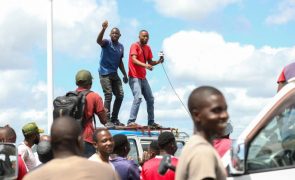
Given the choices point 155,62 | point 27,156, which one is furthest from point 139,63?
point 27,156

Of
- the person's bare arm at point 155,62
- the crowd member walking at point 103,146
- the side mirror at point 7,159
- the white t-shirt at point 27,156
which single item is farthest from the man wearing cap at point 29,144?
the person's bare arm at point 155,62

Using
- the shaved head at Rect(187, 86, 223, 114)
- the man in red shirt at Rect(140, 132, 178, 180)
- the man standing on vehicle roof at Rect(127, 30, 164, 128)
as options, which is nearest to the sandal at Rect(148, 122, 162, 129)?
the man standing on vehicle roof at Rect(127, 30, 164, 128)

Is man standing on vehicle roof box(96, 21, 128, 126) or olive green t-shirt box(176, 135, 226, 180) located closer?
olive green t-shirt box(176, 135, 226, 180)

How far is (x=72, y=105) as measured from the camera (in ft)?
26.2

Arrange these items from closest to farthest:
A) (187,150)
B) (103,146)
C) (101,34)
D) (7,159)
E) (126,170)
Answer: (187,150), (7,159), (103,146), (126,170), (101,34)

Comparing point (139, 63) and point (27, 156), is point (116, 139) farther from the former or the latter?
point (139, 63)

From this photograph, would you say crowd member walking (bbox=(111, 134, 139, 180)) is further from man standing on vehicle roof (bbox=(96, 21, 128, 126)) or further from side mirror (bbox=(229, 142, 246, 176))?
man standing on vehicle roof (bbox=(96, 21, 128, 126))

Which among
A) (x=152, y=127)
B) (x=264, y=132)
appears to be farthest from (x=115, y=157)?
(x=152, y=127)

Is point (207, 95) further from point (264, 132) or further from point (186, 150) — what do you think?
point (264, 132)

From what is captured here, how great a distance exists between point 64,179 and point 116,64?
8179mm

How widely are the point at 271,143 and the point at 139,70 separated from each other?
23.6 ft

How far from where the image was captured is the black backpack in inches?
315

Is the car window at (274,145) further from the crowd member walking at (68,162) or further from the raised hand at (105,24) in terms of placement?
the raised hand at (105,24)

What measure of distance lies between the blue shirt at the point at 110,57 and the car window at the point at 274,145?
680 cm
